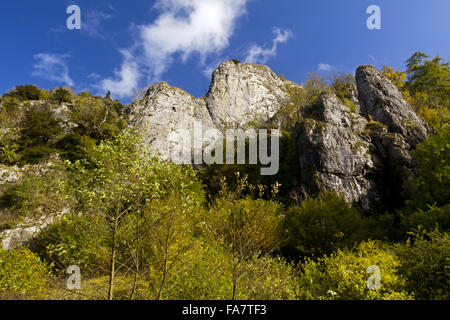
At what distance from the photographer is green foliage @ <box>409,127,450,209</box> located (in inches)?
490

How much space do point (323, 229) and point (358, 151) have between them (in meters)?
11.8

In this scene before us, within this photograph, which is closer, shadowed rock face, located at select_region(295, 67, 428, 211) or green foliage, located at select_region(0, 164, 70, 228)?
green foliage, located at select_region(0, 164, 70, 228)

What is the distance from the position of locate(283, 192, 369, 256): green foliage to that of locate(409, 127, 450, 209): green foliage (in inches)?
177

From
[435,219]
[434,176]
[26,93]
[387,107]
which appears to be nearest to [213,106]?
[387,107]

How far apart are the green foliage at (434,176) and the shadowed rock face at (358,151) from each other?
325 centimetres

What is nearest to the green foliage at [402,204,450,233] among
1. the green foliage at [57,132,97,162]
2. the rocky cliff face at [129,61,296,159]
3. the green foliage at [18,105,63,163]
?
the green foliage at [57,132,97,162]

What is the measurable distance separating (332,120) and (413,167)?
8.02m

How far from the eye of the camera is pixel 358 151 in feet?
62.5

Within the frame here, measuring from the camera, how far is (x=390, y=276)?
22.2ft

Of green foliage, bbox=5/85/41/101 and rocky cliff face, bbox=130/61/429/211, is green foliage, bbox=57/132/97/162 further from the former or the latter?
green foliage, bbox=5/85/41/101

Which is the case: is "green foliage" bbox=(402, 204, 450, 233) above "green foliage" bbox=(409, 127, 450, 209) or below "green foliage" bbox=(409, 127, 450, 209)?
below

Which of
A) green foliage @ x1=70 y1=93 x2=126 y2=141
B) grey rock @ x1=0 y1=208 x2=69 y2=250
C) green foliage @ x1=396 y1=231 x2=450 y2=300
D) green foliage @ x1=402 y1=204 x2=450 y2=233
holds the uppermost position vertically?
green foliage @ x1=70 y1=93 x2=126 y2=141
